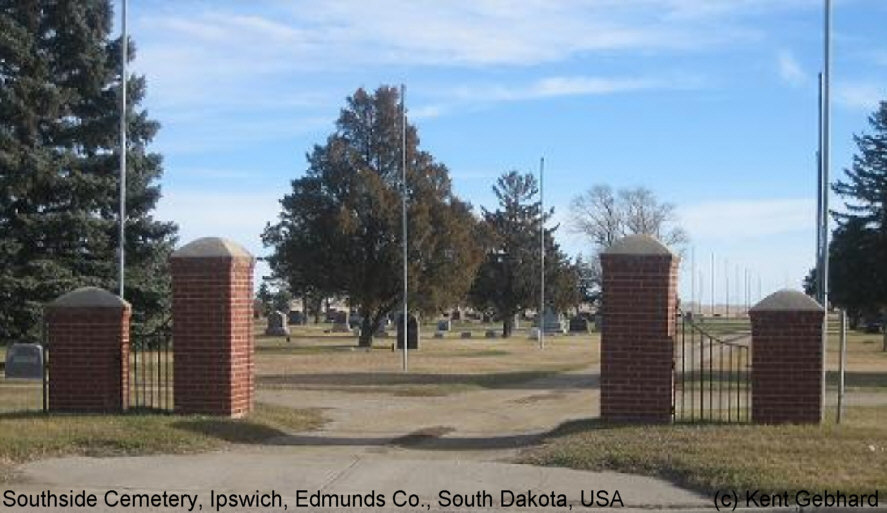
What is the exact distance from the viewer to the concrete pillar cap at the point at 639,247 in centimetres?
1341

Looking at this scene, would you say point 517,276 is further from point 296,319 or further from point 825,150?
point 825,150

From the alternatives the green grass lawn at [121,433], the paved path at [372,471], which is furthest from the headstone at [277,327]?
the green grass lawn at [121,433]

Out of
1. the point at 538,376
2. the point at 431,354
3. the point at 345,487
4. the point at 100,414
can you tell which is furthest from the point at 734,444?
the point at 431,354

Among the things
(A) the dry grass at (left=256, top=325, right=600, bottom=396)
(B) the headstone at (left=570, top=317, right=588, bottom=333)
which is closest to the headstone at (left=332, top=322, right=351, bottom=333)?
(B) the headstone at (left=570, top=317, right=588, bottom=333)

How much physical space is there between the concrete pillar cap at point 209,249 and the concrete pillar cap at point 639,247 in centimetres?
471

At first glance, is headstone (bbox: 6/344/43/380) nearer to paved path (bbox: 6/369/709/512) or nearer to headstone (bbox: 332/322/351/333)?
paved path (bbox: 6/369/709/512)

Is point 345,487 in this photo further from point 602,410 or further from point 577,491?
point 602,410

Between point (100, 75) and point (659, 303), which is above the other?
point (100, 75)

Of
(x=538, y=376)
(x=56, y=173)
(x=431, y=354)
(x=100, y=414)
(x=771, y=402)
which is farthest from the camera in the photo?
(x=431, y=354)

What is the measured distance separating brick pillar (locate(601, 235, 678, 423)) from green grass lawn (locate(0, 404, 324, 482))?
409 cm

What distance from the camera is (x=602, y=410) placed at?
533 inches

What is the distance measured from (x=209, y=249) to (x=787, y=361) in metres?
7.17

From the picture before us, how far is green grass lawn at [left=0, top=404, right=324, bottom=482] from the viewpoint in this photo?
1188cm

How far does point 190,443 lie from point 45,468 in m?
1.79
